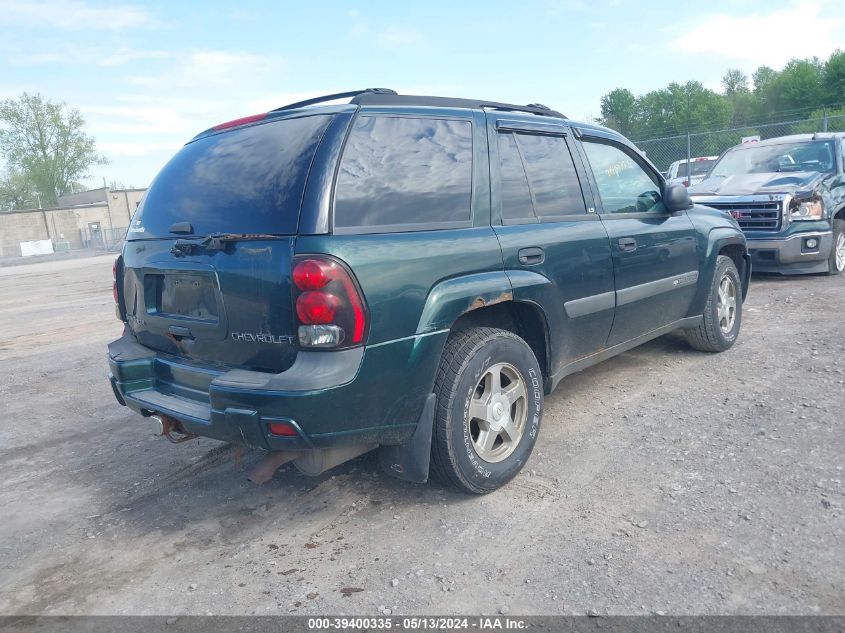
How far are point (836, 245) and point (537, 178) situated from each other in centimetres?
706

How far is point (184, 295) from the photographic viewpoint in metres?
3.34

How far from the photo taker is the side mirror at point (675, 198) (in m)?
4.86

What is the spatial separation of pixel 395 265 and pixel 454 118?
1.04 metres

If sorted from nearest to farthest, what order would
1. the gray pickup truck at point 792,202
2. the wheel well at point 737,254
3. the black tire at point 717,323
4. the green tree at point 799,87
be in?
the black tire at point 717,323 → the wheel well at point 737,254 → the gray pickup truck at point 792,202 → the green tree at point 799,87

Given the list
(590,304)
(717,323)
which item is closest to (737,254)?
(717,323)

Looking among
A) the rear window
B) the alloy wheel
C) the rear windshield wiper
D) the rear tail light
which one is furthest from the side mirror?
the rear windshield wiper

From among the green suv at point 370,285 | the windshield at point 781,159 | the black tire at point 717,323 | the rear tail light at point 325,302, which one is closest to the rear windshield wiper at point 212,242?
the green suv at point 370,285

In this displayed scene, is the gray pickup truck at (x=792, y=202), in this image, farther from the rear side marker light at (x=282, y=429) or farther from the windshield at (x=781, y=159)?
the rear side marker light at (x=282, y=429)

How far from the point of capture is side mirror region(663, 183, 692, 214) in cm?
486

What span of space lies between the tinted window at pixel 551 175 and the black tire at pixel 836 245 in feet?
21.0

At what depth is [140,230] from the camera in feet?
12.0

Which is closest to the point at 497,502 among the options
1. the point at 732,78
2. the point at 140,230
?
the point at 140,230

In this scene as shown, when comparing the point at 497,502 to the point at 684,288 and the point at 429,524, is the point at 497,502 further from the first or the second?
the point at 684,288

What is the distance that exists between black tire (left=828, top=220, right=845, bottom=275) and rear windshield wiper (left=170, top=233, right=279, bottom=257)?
850 centimetres
